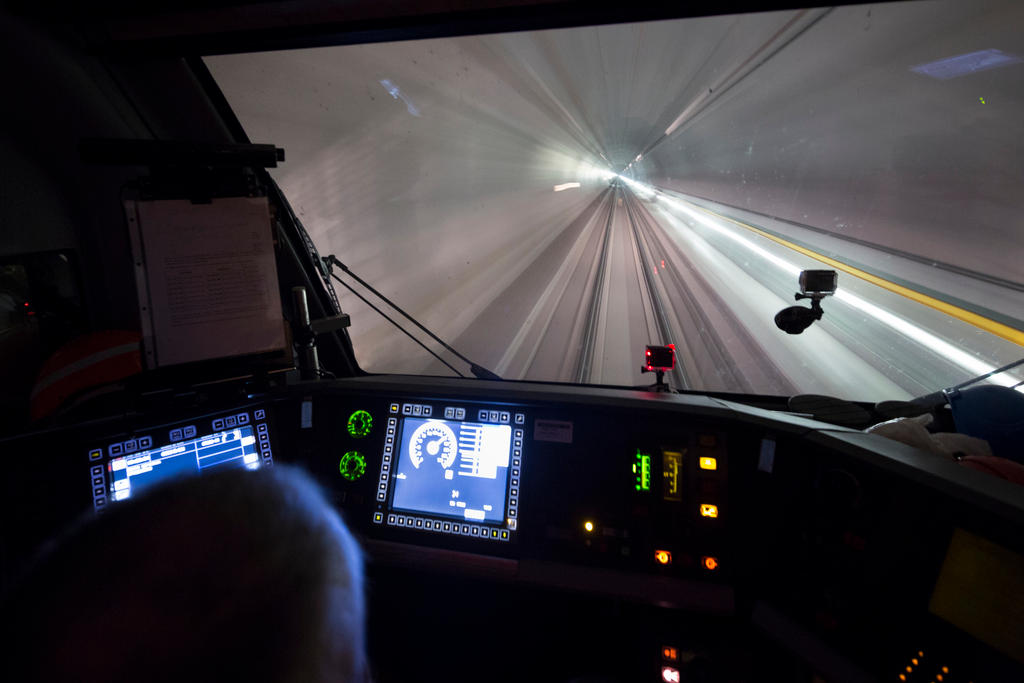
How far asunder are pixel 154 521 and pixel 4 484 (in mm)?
1468

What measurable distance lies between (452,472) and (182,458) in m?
1.04

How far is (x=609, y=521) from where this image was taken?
1717 millimetres

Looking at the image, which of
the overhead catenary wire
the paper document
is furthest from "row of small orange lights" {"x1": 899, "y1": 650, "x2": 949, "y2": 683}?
the paper document

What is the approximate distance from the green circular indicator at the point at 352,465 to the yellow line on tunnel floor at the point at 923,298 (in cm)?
346

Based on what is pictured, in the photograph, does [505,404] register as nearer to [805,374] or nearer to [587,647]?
[587,647]

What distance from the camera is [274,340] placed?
1.94 metres

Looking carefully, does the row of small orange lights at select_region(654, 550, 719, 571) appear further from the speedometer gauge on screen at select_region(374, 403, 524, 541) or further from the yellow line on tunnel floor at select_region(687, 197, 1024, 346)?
the yellow line on tunnel floor at select_region(687, 197, 1024, 346)

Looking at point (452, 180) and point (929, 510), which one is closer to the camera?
point (929, 510)

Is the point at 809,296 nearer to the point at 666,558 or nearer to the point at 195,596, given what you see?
the point at 666,558

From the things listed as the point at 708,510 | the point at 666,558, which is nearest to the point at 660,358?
the point at 708,510

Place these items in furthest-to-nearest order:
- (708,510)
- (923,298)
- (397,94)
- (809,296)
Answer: (923,298), (397,94), (809,296), (708,510)

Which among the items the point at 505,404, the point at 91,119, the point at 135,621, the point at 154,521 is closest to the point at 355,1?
the point at 91,119

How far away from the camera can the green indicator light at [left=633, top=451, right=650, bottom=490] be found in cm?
170

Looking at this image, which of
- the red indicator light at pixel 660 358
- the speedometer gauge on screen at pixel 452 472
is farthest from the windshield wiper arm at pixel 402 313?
the red indicator light at pixel 660 358
